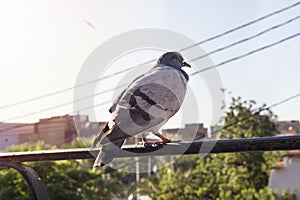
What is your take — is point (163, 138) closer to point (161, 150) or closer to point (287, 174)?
point (161, 150)

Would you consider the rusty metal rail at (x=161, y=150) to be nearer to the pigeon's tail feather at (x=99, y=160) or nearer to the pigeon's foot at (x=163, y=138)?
the pigeon's tail feather at (x=99, y=160)

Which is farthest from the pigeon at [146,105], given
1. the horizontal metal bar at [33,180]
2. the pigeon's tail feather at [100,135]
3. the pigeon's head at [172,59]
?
the horizontal metal bar at [33,180]

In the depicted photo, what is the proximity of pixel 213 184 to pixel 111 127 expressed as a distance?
7135 millimetres

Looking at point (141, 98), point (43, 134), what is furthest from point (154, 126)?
point (43, 134)

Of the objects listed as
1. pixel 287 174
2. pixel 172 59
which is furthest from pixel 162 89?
pixel 287 174

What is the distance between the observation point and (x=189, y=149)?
1120 mm

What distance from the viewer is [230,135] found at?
9125mm

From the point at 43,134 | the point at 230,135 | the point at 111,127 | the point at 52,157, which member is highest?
the point at 43,134

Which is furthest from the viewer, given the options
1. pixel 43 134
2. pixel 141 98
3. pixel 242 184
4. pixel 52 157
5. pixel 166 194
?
pixel 43 134

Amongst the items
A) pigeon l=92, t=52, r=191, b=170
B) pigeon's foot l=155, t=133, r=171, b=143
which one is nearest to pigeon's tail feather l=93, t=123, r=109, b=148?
pigeon l=92, t=52, r=191, b=170

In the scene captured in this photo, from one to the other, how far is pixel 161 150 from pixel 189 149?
12cm

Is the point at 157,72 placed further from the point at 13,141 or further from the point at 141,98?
the point at 13,141

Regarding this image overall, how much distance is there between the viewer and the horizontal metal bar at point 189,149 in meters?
0.99

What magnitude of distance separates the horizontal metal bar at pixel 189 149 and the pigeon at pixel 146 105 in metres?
0.13
